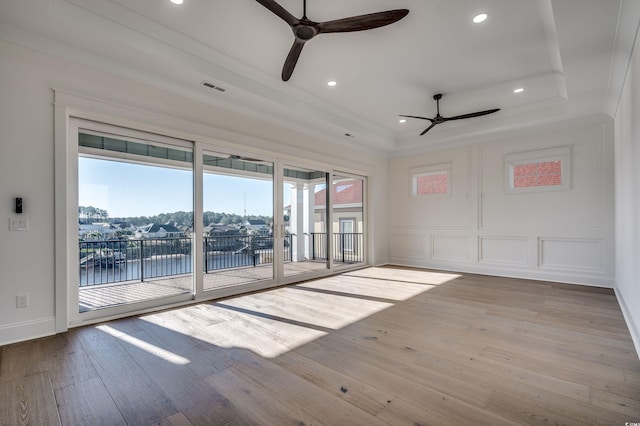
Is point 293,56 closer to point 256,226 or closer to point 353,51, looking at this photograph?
point 353,51

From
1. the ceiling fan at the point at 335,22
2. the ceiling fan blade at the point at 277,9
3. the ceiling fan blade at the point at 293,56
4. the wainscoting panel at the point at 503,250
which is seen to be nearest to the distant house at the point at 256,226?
the ceiling fan blade at the point at 293,56

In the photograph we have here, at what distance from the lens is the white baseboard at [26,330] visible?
2.68 m

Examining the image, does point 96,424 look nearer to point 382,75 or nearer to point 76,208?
point 76,208

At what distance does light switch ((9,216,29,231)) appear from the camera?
274 cm

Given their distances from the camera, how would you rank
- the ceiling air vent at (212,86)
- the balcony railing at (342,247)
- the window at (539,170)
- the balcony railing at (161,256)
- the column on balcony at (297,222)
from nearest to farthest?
the balcony railing at (161,256) → the ceiling air vent at (212,86) → the window at (539,170) → the column on balcony at (297,222) → the balcony railing at (342,247)

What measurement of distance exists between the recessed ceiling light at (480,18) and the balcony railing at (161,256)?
3918 millimetres

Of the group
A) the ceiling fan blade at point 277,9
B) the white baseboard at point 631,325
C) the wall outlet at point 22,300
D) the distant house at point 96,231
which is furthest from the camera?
the distant house at point 96,231

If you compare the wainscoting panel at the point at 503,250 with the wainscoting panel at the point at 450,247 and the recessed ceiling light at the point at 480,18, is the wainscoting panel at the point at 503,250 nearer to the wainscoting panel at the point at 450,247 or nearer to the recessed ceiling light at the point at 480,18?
the wainscoting panel at the point at 450,247

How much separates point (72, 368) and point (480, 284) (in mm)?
5398

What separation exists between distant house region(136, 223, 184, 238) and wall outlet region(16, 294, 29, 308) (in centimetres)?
116

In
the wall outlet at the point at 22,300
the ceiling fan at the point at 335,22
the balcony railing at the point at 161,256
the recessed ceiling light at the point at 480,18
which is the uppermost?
the recessed ceiling light at the point at 480,18

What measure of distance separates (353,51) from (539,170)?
4.32 meters

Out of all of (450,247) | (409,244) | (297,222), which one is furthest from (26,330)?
(450,247)

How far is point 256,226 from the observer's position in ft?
16.1
